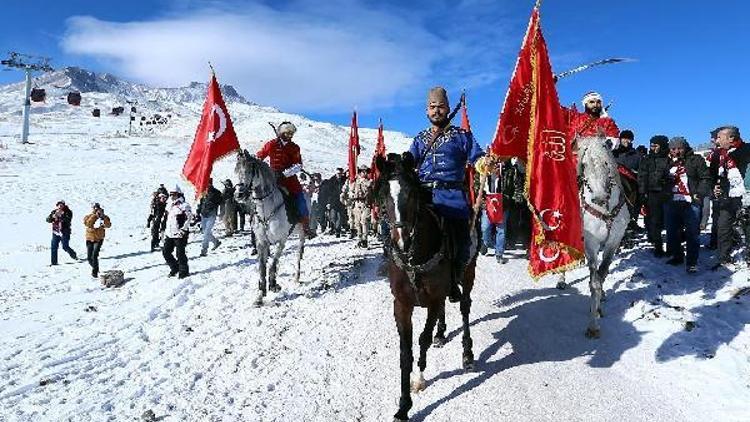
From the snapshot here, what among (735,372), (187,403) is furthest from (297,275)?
(735,372)

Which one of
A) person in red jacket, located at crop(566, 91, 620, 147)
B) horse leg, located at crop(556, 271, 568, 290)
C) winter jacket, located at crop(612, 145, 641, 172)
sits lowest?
horse leg, located at crop(556, 271, 568, 290)

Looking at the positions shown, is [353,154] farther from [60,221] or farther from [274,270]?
[60,221]

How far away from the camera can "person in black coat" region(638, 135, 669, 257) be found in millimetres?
11867

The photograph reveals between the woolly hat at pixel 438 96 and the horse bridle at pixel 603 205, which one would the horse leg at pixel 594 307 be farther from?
the woolly hat at pixel 438 96

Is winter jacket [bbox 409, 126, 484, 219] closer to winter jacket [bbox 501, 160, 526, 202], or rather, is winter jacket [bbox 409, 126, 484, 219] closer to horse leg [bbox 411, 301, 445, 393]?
horse leg [bbox 411, 301, 445, 393]

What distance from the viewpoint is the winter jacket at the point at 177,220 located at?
1475 centimetres

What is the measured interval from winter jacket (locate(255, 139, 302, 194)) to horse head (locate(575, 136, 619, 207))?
5.95 m

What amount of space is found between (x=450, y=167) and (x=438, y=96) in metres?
0.91

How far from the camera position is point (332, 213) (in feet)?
77.2

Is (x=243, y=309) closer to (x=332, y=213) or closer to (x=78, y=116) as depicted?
(x=332, y=213)

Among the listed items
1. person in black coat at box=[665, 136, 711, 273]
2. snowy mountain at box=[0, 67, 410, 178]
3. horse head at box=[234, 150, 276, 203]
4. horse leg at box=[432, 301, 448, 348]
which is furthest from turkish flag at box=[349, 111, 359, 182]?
snowy mountain at box=[0, 67, 410, 178]

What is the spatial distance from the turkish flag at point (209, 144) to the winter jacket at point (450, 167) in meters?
6.05

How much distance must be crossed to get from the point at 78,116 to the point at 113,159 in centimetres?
6222

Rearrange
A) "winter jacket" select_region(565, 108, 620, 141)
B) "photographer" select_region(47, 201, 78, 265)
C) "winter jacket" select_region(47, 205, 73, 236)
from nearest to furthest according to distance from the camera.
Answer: "winter jacket" select_region(565, 108, 620, 141), "photographer" select_region(47, 201, 78, 265), "winter jacket" select_region(47, 205, 73, 236)
